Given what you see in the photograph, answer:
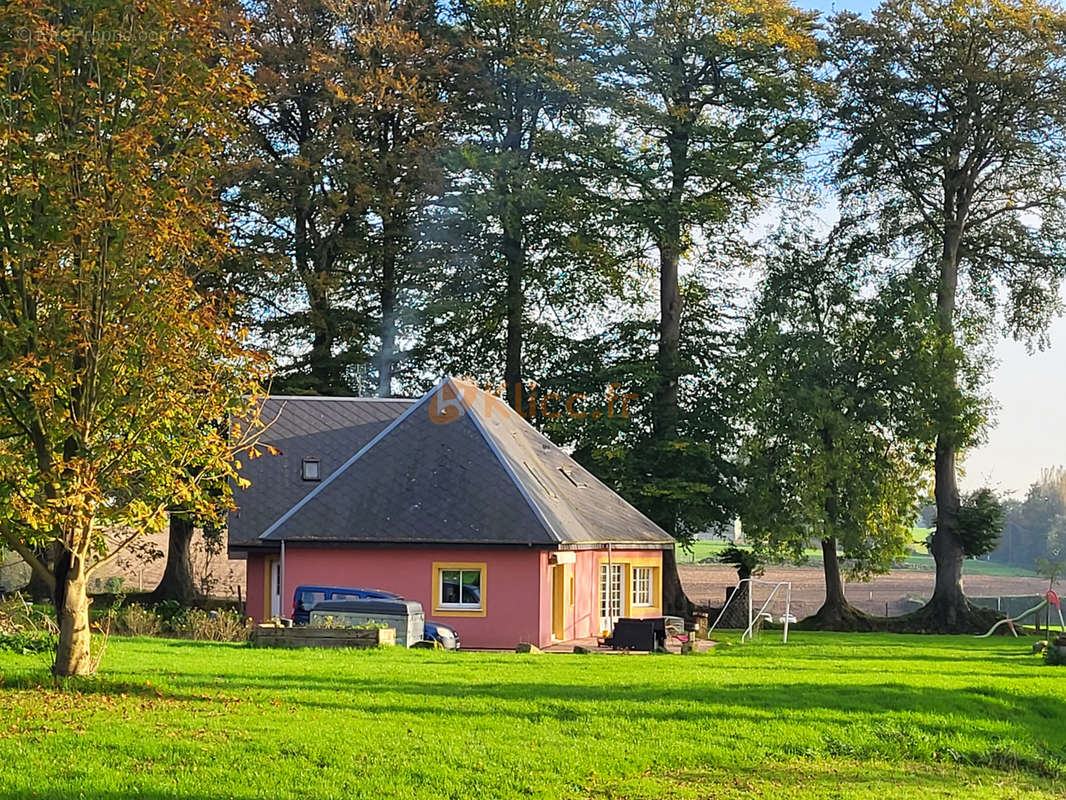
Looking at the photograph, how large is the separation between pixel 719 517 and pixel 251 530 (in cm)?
1666

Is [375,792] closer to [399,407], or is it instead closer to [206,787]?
[206,787]

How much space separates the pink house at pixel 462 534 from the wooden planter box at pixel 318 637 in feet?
26.8

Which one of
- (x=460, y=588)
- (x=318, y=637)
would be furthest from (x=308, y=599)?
(x=318, y=637)

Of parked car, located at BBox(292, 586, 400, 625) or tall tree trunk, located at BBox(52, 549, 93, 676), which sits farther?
parked car, located at BBox(292, 586, 400, 625)

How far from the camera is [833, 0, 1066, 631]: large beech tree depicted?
43219mm

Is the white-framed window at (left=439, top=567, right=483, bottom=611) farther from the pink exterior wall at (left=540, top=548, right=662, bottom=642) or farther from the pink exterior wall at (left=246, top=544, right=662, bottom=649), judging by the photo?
the pink exterior wall at (left=540, top=548, right=662, bottom=642)

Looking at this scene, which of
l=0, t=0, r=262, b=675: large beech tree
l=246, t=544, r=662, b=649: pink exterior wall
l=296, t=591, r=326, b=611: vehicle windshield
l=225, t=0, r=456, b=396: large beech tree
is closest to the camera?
l=0, t=0, r=262, b=675: large beech tree

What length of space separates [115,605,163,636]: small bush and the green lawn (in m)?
7.16

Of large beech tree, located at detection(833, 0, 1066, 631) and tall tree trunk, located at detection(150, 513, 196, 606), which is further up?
large beech tree, located at detection(833, 0, 1066, 631)

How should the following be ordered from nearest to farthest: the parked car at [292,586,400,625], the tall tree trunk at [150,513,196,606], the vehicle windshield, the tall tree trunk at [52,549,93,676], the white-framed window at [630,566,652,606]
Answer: the tall tree trunk at [52,549,93,676]
the parked car at [292,586,400,625]
the vehicle windshield
the white-framed window at [630,566,652,606]
the tall tree trunk at [150,513,196,606]

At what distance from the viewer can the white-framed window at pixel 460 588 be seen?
101ft

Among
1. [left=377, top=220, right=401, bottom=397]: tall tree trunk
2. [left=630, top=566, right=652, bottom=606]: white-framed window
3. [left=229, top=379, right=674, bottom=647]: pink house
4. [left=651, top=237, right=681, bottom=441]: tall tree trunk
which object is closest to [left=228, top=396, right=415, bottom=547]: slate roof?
[left=229, top=379, right=674, bottom=647]: pink house

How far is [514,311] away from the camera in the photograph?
4531 centimetres

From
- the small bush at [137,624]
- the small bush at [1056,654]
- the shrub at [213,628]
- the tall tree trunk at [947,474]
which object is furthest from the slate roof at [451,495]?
the tall tree trunk at [947,474]
